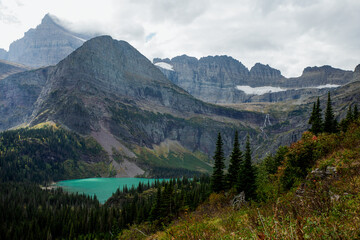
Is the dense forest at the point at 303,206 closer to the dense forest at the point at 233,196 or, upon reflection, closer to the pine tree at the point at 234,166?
the dense forest at the point at 233,196

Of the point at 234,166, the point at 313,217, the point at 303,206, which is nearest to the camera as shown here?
the point at 313,217

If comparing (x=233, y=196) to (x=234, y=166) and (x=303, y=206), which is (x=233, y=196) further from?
(x=303, y=206)

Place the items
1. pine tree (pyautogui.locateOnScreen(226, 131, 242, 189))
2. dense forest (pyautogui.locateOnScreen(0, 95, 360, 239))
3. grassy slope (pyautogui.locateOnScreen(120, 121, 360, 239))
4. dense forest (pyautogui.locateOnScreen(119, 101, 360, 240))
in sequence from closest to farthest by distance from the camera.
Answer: grassy slope (pyautogui.locateOnScreen(120, 121, 360, 239)) < dense forest (pyautogui.locateOnScreen(119, 101, 360, 240)) < dense forest (pyautogui.locateOnScreen(0, 95, 360, 239)) < pine tree (pyautogui.locateOnScreen(226, 131, 242, 189))

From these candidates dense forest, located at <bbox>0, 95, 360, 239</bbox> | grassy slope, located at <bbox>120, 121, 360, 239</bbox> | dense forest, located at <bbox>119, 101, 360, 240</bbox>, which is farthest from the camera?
dense forest, located at <bbox>0, 95, 360, 239</bbox>

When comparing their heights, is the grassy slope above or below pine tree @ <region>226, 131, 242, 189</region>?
above

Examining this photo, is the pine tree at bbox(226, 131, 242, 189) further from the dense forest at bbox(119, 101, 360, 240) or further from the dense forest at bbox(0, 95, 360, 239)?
the dense forest at bbox(119, 101, 360, 240)

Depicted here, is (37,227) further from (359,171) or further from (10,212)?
(359,171)

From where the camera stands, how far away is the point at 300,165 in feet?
88.3

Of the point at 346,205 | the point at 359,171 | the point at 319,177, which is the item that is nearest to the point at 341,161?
the point at 319,177

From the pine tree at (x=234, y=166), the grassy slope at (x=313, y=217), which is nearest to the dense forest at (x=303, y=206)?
the grassy slope at (x=313, y=217)

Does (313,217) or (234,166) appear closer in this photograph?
(313,217)

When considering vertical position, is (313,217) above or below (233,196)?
above

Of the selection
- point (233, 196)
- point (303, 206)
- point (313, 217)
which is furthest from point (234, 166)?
point (313, 217)

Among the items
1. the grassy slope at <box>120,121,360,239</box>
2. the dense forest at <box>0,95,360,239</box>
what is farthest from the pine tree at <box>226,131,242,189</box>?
the grassy slope at <box>120,121,360,239</box>
